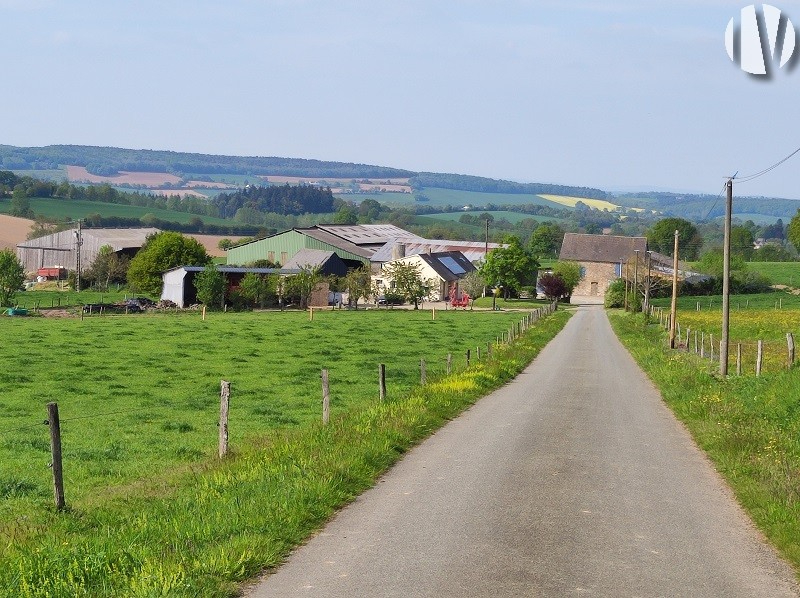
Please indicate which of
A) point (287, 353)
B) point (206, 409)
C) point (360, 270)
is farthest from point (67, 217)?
point (206, 409)

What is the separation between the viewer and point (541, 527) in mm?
11203

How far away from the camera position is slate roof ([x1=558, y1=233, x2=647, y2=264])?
430ft

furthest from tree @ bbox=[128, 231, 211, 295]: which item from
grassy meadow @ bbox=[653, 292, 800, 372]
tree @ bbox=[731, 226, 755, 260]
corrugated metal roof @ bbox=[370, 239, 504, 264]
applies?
tree @ bbox=[731, 226, 755, 260]

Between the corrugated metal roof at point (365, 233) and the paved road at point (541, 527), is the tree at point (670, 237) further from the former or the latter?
the paved road at point (541, 527)

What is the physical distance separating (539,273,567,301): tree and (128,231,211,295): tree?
34831 millimetres

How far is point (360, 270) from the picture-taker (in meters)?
93.7

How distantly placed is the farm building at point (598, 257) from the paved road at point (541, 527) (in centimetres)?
11370

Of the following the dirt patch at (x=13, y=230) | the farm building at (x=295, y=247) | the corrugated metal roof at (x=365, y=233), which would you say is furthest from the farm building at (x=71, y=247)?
the corrugated metal roof at (x=365, y=233)

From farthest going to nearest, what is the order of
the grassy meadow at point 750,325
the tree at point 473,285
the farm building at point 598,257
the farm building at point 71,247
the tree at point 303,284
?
1. the farm building at point 598,257
2. the farm building at point 71,247
3. the tree at point 473,285
4. the tree at point 303,284
5. the grassy meadow at point 750,325

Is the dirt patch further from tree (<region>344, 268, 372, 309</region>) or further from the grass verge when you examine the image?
the grass verge

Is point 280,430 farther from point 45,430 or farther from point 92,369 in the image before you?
point 92,369

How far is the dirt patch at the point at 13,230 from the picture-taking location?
463ft

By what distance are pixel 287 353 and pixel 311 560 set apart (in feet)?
104

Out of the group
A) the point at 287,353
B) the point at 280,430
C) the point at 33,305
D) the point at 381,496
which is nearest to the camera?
the point at 381,496
